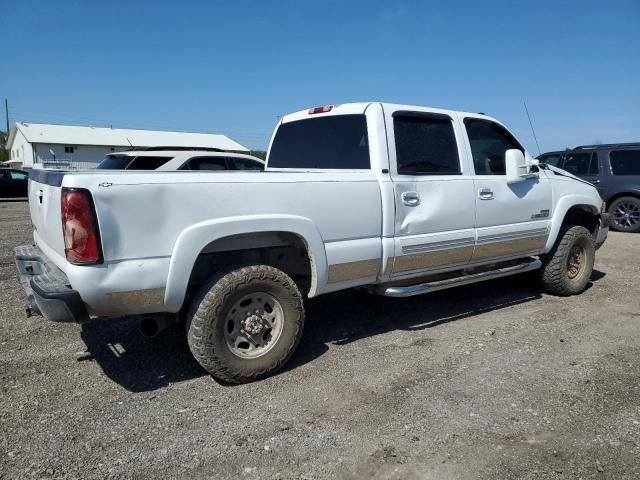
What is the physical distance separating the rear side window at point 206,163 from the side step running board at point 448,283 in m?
6.77

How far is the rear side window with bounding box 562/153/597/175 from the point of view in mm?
13086

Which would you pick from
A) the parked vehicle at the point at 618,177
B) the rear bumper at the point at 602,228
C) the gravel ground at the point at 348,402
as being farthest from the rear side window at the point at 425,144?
the parked vehicle at the point at 618,177

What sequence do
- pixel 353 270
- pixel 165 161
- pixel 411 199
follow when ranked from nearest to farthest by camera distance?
1. pixel 353 270
2. pixel 411 199
3. pixel 165 161

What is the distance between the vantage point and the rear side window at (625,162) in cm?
1242

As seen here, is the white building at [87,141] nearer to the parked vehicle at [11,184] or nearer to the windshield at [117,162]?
the parked vehicle at [11,184]

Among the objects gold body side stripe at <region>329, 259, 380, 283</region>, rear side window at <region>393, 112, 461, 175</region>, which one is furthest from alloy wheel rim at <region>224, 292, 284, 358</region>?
rear side window at <region>393, 112, 461, 175</region>

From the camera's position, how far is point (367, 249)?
4184 mm

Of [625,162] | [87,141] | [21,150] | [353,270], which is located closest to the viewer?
[353,270]

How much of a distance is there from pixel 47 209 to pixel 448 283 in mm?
3248

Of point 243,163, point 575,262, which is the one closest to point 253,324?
point 575,262

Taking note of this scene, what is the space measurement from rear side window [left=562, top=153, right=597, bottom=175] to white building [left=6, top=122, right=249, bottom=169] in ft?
122

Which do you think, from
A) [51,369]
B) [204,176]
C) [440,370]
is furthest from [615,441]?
[51,369]

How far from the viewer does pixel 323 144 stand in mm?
4988

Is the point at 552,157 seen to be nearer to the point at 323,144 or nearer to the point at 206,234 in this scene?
the point at 323,144
